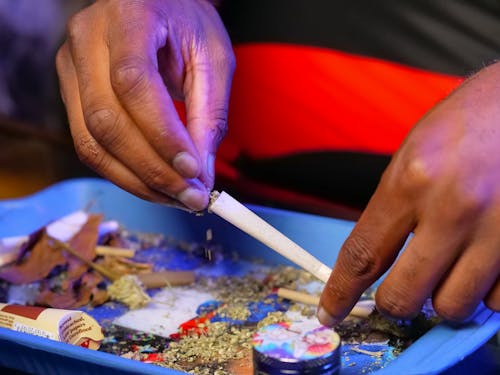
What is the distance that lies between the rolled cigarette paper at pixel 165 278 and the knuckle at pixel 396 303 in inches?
11.0

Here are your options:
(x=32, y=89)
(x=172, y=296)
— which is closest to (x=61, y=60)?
(x=172, y=296)

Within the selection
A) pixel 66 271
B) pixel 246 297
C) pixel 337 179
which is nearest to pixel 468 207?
pixel 246 297

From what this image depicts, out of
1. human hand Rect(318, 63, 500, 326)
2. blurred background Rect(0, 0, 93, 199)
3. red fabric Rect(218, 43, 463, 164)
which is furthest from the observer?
blurred background Rect(0, 0, 93, 199)

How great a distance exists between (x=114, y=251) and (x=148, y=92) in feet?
0.94

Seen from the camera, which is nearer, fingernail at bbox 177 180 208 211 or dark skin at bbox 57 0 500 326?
dark skin at bbox 57 0 500 326

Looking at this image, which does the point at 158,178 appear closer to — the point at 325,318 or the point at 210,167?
the point at 210,167

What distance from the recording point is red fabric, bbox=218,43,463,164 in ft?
3.31

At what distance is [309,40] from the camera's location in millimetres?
1054

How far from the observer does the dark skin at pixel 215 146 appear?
51cm

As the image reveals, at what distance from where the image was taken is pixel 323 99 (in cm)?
106

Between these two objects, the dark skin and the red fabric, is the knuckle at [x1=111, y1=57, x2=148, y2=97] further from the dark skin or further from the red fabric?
the red fabric

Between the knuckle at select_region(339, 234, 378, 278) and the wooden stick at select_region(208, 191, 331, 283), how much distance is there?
0.09 metres

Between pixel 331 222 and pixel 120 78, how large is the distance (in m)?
0.30

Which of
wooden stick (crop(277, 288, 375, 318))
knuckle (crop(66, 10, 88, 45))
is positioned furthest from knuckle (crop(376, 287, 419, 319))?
knuckle (crop(66, 10, 88, 45))
